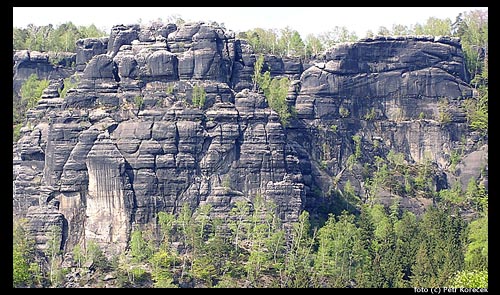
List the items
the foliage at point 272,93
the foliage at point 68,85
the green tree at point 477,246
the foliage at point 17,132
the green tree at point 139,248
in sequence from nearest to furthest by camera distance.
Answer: the green tree at point 477,246 → the green tree at point 139,248 → the foliage at point 68,85 → the foliage at point 272,93 → the foliage at point 17,132

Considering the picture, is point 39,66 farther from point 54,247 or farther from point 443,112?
point 443,112

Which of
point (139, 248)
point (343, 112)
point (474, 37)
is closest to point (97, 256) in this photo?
point (139, 248)

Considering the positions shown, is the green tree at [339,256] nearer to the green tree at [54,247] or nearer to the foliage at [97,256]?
the foliage at [97,256]

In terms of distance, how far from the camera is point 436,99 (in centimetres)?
9281

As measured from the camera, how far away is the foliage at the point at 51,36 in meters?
97.2

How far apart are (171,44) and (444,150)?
19.3m

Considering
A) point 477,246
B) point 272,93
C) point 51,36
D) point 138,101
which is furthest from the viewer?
point 51,36

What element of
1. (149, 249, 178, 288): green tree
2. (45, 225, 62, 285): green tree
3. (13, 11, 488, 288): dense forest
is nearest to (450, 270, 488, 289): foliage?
(13, 11, 488, 288): dense forest

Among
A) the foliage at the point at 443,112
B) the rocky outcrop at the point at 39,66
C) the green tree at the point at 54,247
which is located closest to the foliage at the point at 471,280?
the green tree at the point at 54,247

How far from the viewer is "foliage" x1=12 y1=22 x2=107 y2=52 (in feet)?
319

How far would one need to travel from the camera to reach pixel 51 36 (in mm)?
99375

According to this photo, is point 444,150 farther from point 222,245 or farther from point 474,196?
point 222,245

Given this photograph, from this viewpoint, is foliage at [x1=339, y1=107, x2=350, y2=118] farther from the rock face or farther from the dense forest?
the dense forest

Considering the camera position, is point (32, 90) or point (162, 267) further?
point (32, 90)
